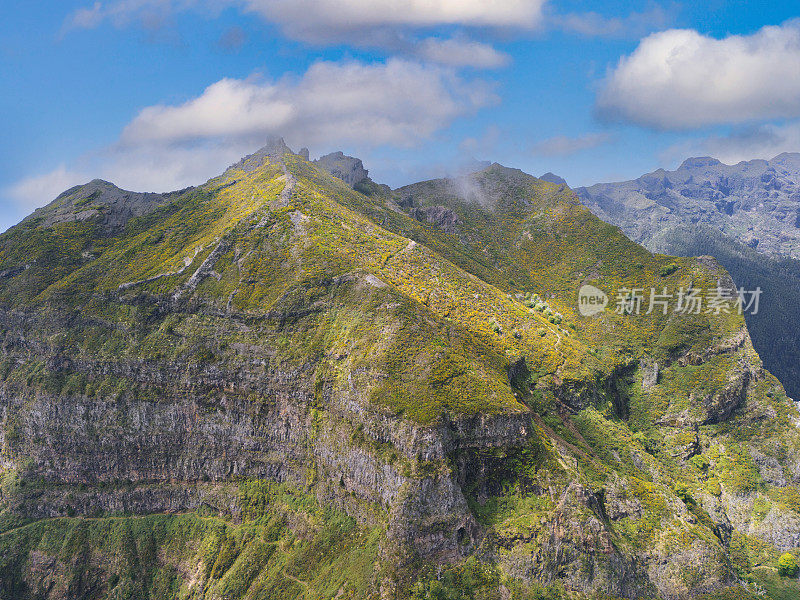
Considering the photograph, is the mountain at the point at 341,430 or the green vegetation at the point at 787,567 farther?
the green vegetation at the point at 787,567

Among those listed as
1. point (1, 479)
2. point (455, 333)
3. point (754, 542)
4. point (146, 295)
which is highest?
point (146, 295)

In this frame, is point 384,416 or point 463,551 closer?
point 463,551

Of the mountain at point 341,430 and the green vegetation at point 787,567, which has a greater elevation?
the mountain at point 341,430

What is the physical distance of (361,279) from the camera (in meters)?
121

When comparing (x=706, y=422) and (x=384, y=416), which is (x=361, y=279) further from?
(x=706, y=422)

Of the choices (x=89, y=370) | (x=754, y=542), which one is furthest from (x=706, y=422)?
(x=89, y=370)

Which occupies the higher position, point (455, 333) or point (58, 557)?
point (455, 333)

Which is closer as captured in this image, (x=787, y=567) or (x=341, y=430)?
(x=341, y=430)

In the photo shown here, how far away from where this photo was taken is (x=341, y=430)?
10138 centimetres

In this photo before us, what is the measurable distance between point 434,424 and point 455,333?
98.0 feet

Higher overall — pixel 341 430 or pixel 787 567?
pixel 341 430

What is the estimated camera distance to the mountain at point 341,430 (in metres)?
91.8

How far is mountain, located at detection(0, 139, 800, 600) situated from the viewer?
9181cm

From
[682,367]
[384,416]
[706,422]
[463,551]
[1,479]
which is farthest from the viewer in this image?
[682,367]
